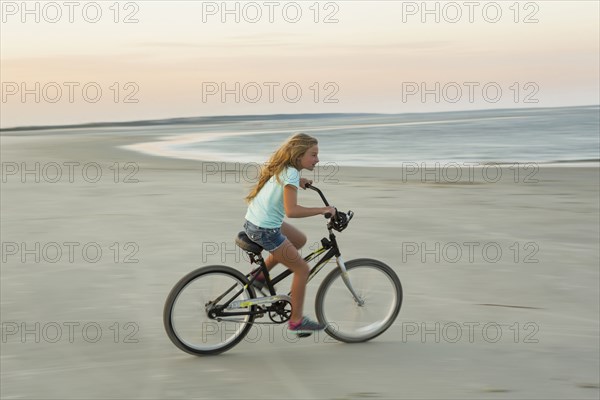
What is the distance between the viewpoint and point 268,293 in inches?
253

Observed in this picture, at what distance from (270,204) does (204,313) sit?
1.07m

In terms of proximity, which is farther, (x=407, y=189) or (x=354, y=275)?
(x=407, y=189)

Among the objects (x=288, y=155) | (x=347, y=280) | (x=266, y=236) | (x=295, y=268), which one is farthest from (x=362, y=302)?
(x=288, y=155)

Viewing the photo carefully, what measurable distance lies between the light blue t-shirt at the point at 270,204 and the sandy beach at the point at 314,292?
0.68ft

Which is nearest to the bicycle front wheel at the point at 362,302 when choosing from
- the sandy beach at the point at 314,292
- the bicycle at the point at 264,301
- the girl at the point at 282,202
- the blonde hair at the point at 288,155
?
the bicycle at the point at 264,301

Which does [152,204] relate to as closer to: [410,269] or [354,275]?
[410,269]

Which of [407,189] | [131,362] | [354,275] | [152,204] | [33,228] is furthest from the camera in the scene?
[407,189]

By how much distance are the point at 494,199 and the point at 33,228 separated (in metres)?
8.66

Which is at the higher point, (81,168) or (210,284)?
(81,168)

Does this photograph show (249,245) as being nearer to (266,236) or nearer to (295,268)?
(266,236)

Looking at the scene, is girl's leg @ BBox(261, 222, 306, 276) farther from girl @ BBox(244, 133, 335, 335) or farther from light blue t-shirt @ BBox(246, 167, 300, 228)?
light blue t-shirt @ BBox(246, 167, 300, 228)

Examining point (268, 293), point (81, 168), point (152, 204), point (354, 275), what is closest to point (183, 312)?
point (268, 293)

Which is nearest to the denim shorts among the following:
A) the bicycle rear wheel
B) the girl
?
the girl

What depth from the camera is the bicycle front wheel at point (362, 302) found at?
6.62 metres
